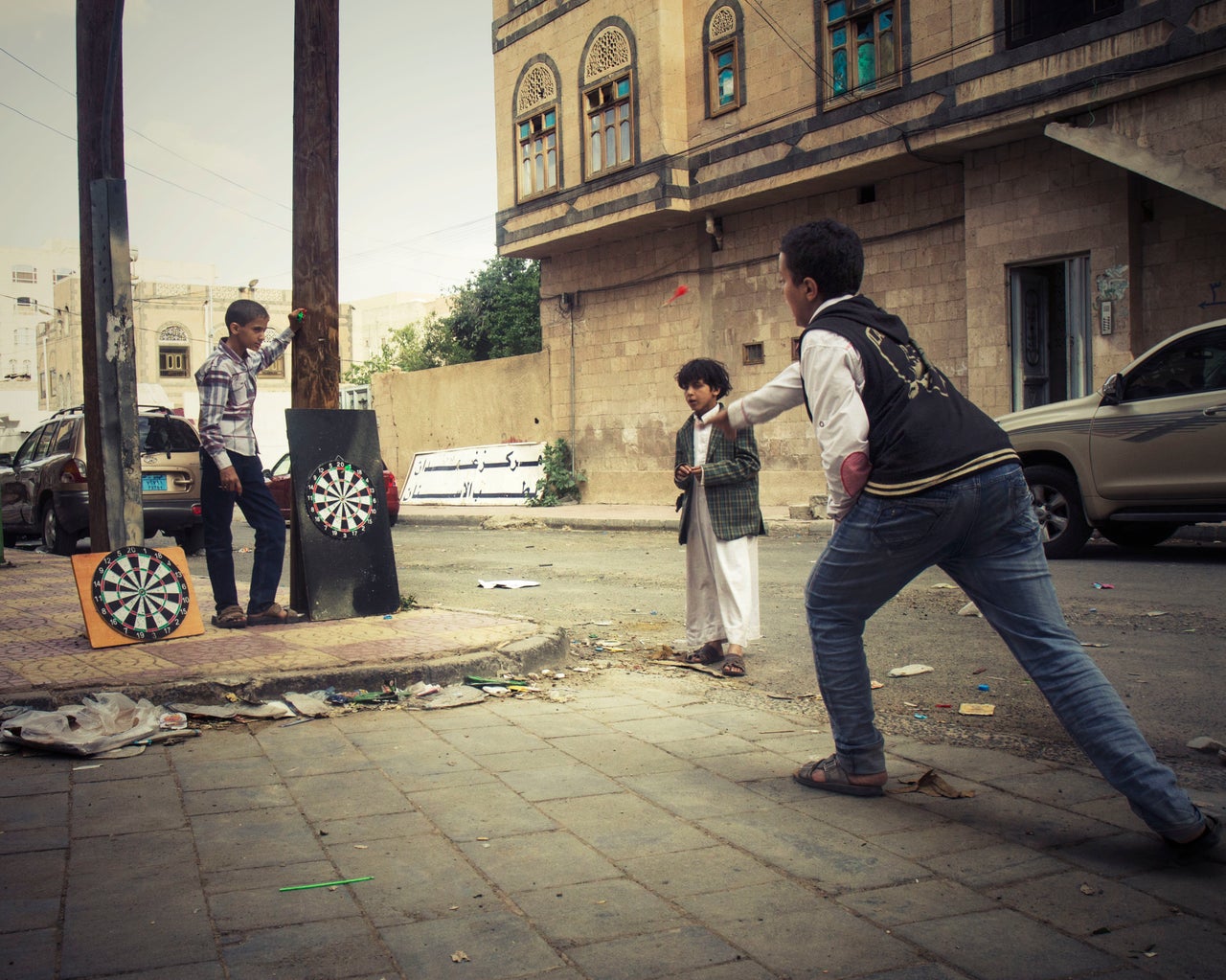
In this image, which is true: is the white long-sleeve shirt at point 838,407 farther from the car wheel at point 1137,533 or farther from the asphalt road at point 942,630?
the car wheel at point 1137,533

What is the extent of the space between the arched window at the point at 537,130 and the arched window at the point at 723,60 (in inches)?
158

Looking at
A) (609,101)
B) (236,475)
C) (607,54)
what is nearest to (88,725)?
(236,475)

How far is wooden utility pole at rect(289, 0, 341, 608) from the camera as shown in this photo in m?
6.88

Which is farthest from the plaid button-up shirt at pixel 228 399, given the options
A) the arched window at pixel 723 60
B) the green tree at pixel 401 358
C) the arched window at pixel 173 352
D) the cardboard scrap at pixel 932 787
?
the arched window at pixel 173 352

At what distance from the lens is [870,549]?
3.29 meters

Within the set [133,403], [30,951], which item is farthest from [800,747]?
[133,403]

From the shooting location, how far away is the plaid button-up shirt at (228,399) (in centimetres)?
635

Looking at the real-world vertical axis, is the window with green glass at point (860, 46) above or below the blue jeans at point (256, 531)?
above

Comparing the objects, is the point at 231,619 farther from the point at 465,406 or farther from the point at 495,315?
the point at 495,315

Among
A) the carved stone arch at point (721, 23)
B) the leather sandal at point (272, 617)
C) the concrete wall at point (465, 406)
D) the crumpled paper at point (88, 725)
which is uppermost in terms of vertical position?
the carved stone arch at point (721, 23)

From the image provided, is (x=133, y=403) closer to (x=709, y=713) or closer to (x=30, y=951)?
(x=709, y=713)

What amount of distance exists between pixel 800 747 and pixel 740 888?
1440 mm

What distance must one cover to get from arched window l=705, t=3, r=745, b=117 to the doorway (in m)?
6.08

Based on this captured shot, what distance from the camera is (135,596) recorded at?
19.3 feet
